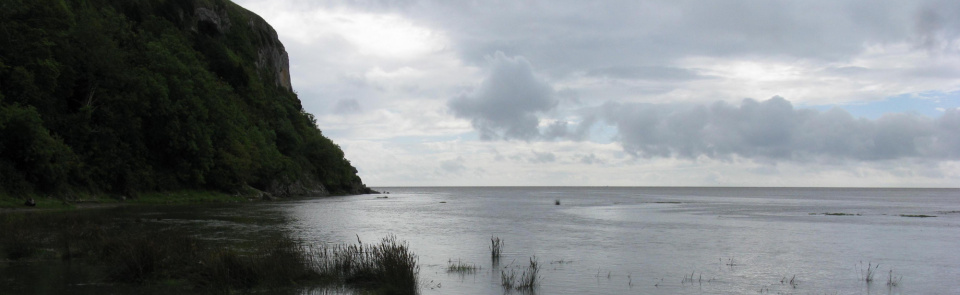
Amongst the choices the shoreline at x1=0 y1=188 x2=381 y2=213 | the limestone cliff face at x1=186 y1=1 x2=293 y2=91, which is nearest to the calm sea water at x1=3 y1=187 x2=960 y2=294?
the shoreline at x1=0 y1=188 x2=381 y2=213

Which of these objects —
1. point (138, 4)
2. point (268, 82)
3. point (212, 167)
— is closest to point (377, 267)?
point (212, 167)

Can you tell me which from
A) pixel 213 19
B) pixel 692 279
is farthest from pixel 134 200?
pixel 213 19

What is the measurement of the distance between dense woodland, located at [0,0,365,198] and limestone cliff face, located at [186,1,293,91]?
4917 mm

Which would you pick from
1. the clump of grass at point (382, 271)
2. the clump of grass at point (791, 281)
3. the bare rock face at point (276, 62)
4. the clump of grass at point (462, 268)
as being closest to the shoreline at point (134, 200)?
the clump of grass at point (382, 271)

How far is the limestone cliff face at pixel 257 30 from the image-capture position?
385 ft

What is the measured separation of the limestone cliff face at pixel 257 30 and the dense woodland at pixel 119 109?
4.92 metres

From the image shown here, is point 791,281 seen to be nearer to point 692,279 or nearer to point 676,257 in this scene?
point 692,279

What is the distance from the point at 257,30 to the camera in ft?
471

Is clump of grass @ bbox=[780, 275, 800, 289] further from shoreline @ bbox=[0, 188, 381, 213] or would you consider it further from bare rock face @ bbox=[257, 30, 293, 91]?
bare rock face @ bbox=[257, 30, 293, 91]

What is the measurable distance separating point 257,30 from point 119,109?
87.4 metres

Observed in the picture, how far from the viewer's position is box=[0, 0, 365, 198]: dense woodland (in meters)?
49.0

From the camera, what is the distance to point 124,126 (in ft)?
200

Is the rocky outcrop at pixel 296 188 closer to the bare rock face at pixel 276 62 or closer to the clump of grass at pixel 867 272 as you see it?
the bare rock face at pixel 276 62

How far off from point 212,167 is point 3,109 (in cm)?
3309
